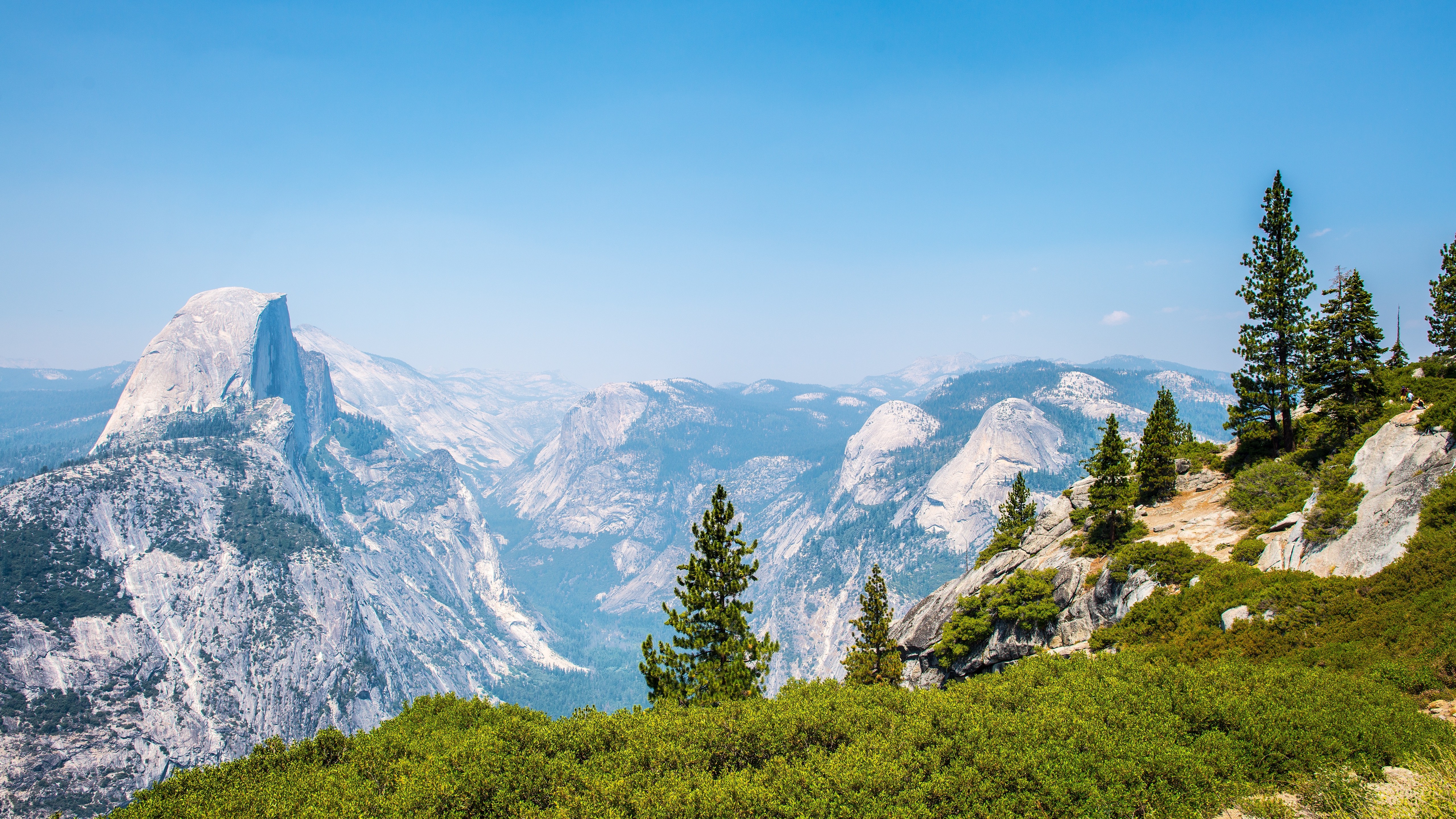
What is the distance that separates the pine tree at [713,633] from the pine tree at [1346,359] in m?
35.9

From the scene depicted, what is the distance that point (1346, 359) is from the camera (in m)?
37.7

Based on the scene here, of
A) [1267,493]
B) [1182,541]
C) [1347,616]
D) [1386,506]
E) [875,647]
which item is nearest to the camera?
[1347,616]

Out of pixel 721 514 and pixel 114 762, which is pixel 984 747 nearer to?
pixel 721 514

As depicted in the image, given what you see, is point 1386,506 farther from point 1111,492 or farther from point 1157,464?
point 1157,464

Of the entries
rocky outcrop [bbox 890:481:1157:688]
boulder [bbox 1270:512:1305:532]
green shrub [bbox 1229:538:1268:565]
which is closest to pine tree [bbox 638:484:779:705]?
rocky outcrop [bbox 890:481:1157:688]

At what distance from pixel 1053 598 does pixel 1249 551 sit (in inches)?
478

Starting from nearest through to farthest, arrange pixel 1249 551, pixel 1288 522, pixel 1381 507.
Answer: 1. pixel 1381 507
2. pixel 1288 522
3. pixel 1249 551

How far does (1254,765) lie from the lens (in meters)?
18.1

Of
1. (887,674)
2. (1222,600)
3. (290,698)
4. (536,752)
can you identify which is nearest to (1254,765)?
(1222,600)

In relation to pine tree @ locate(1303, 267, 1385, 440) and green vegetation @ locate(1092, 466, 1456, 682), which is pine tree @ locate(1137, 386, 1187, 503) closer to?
pine tree @ locate(1303, 267, 1385, 440)

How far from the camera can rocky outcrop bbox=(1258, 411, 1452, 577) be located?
86.2ft

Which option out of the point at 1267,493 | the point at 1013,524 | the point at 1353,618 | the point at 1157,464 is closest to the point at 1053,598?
the point at 1157,464

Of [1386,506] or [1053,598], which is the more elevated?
[1386,506]

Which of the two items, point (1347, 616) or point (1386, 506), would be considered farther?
point (1386, 506)
